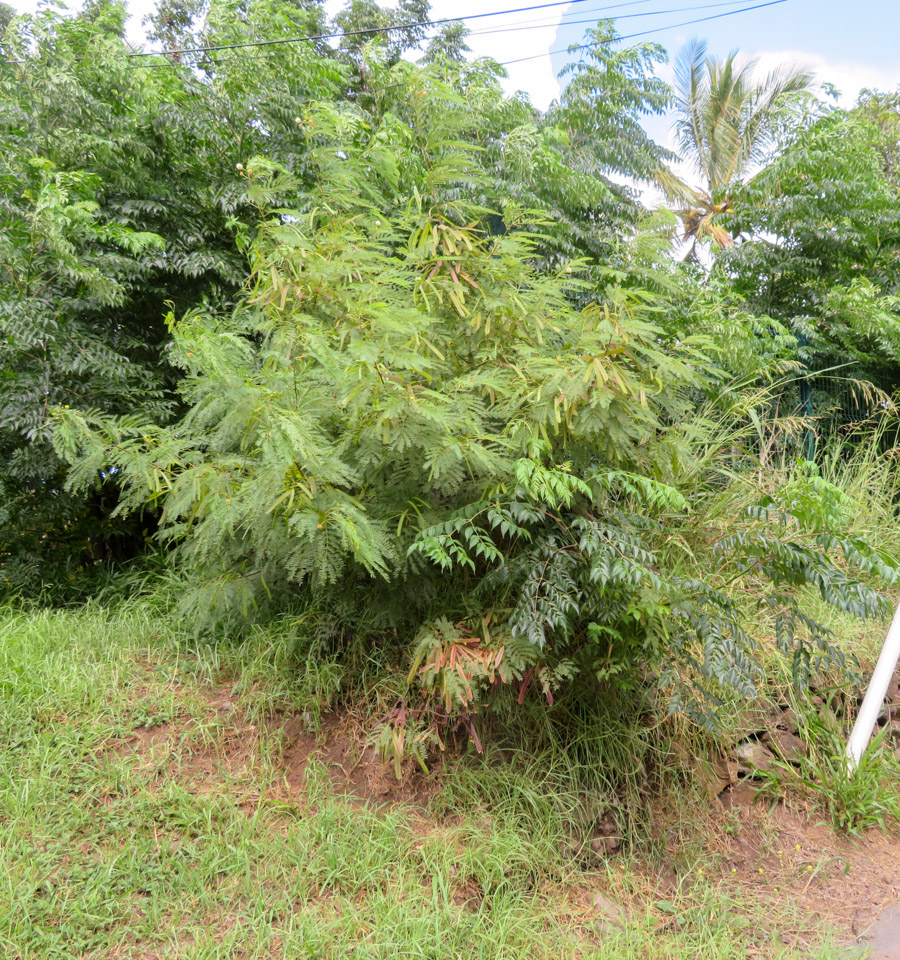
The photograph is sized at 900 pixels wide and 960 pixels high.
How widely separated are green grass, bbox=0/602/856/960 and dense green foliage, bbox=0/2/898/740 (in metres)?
0.42

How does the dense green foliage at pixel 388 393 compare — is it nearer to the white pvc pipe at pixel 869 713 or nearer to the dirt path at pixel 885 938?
the white pvc pipe at pixel 869 713

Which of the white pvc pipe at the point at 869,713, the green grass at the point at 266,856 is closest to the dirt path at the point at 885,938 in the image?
the green grass at the point at 266,856

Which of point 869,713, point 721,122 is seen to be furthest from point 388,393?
point 721,122

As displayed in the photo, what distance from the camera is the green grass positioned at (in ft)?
7.95

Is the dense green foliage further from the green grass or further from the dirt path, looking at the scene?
the dirt path

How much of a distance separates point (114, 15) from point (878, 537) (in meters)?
6.87

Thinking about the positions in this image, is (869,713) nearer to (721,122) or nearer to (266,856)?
(266,856)

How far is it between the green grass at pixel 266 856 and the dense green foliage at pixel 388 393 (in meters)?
0.42

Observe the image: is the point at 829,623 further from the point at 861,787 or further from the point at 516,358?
the point at 516,358

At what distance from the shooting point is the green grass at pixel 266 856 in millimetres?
2422

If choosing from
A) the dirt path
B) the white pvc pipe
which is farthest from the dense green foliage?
the dirt path

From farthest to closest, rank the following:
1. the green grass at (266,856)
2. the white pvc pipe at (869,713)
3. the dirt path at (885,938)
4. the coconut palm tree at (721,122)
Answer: the coconut palm tree at (721,122), the white pvc pipe at (869,713), the dirt path at (885,938), the green grass at (266,856)

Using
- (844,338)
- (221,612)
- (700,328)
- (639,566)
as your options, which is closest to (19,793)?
(221,612)

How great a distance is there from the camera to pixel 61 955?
90.7 inches
